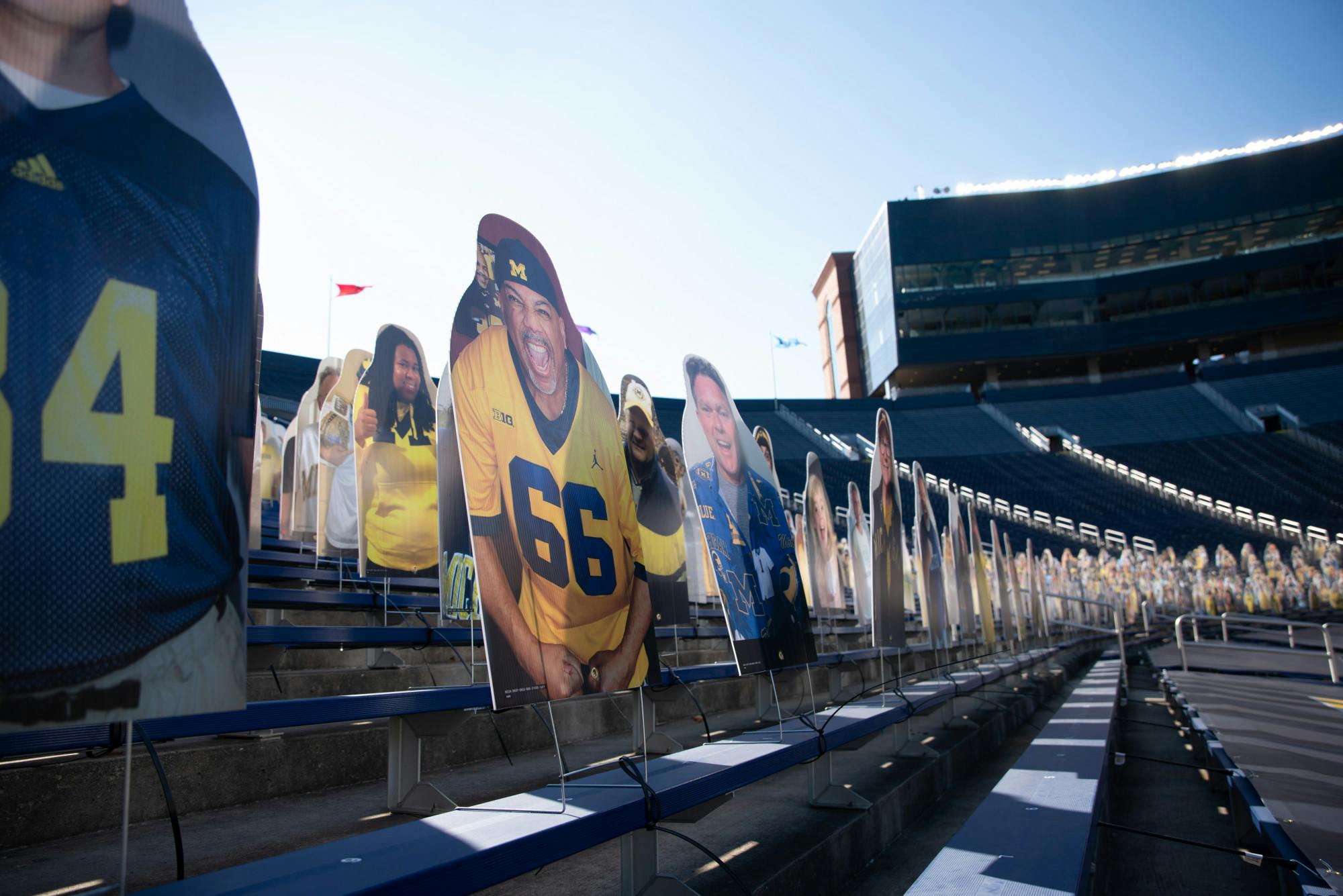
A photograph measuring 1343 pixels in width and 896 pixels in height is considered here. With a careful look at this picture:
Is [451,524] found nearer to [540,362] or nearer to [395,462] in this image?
[540,362]

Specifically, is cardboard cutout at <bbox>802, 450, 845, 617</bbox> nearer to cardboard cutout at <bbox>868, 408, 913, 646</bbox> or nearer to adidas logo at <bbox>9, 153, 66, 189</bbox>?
cardboard cutout at <bbox>868, 408, 913, 646</bbox>

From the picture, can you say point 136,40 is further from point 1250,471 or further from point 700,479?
point 1250,471

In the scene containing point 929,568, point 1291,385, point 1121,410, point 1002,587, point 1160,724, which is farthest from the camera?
point 1121,410

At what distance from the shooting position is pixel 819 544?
26.2 feet

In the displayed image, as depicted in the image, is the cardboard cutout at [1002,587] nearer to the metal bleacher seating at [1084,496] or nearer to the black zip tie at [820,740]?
the black zip tie at [820,740]

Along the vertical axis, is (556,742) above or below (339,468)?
below

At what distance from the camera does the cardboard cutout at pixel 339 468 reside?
230 inches

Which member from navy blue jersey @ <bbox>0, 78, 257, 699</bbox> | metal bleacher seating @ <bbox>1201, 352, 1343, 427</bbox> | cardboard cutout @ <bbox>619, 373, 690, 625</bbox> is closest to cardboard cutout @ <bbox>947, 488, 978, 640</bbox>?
cardboard cutout @ <bbox>619, 373, 690, 625</bbox>

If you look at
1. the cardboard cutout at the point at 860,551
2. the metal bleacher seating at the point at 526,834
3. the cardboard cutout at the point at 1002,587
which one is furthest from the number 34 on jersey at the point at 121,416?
the cardboard cutout at the point at 1002,587

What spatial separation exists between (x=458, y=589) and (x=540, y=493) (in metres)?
1.94

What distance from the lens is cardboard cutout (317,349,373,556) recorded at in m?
5.84

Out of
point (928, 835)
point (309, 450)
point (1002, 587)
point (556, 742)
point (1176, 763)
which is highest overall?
point (309, 450)

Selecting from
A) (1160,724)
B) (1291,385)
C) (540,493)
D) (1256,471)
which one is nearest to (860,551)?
(1160,724)

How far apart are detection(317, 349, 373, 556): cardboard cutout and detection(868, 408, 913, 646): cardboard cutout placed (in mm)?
3389
